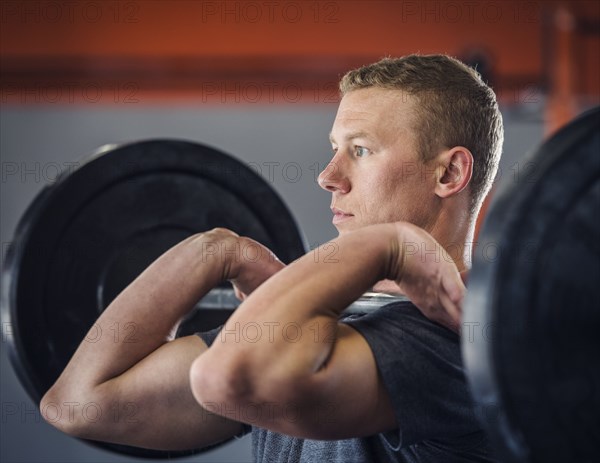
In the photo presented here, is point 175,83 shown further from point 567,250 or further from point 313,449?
point 567,250

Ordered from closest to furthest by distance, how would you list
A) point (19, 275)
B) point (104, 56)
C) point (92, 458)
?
point (19, 275), point (92, 458), point (104, 56)

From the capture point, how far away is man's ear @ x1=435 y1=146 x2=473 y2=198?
5.47 ft

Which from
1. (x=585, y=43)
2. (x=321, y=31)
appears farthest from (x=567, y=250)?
(x=585, y=43)

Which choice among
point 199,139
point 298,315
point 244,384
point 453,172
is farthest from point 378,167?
point 199,139

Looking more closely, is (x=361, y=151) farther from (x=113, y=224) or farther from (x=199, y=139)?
(x=199, y=139)

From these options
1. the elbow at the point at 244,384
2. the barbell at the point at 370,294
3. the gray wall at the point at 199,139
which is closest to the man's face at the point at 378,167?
the barbell at the point at 370,294

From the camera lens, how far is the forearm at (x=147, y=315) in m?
1.53

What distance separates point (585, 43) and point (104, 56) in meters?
2.81

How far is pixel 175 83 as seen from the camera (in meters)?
4.86

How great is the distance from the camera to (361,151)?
64.2 inches

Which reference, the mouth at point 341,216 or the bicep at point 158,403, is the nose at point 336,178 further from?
the bicep at point 158,403

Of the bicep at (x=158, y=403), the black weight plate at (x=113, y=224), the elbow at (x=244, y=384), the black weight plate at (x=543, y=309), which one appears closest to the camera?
the black weight plate at (x=543, y=309)

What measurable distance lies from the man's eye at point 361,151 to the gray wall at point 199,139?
295 centimetres

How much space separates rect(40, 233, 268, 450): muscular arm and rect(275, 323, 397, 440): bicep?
0.31m
